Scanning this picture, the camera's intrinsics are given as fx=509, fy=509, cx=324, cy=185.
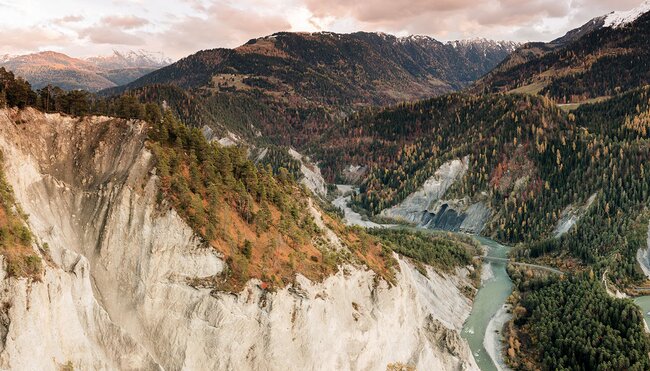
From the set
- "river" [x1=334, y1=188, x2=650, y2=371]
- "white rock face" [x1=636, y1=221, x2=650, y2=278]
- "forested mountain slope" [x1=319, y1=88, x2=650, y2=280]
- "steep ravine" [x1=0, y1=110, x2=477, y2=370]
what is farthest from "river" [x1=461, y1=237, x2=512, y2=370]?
"steep ravine" [x1=0, y1=110, x2=477, y2=370]

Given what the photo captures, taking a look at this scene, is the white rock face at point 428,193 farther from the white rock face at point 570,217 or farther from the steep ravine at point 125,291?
the steep ravine at point 125,291

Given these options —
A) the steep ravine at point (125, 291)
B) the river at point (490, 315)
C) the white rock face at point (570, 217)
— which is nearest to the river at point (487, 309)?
the river at point (490, 315)

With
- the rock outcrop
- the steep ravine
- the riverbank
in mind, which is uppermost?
the steep ravine

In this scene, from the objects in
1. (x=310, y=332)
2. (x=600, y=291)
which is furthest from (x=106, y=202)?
(x=600, y=291)

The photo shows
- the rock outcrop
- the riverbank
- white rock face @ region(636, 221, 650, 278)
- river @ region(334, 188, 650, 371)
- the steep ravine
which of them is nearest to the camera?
the steep ravine

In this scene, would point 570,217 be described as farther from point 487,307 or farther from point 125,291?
point 125,291

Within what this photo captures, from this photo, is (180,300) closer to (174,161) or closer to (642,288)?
(174,161)

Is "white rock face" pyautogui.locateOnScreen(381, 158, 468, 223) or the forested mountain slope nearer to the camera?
the forested mountain slope

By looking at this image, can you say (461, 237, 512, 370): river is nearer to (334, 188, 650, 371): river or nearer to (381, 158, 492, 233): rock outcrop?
(334, 188, 650, 371): river
